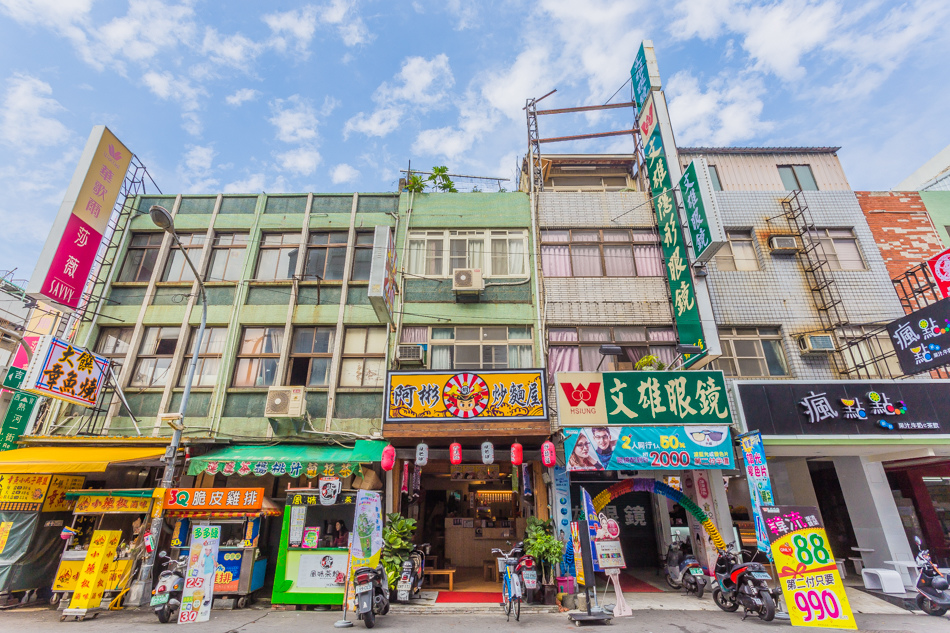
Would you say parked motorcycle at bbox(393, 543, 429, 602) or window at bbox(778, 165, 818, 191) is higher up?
window at bbox(778, 165, 818, 191)

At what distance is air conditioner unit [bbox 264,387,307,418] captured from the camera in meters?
12.4

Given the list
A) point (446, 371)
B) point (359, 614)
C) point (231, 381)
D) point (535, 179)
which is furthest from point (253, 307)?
point (535, 179)

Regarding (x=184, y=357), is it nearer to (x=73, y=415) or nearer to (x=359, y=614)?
(x=73, y=415)

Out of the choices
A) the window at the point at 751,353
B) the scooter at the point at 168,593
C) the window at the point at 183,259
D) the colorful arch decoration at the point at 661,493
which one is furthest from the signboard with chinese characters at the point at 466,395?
the window at the point at 183,259

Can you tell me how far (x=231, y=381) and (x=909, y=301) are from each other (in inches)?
824

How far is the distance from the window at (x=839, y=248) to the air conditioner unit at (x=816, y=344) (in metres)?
2.65

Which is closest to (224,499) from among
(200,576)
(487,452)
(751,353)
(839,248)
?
(200,576)

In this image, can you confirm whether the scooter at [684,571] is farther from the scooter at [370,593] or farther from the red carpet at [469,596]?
the scooter at [370,593]

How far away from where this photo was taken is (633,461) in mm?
10961

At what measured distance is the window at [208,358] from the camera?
1375 centimetres

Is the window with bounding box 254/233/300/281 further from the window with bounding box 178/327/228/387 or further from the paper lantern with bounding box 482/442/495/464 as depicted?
the paper lantern with bounding box 482/442/495/464

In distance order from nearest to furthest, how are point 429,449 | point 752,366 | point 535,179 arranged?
point 429,449
point 752,366
point 535,179

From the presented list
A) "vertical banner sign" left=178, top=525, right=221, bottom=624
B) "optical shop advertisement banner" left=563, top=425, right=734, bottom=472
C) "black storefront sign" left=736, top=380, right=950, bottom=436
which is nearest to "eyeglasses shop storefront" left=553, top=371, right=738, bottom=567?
"optical shop advertisement banner" left=563, top=425, right=734, bottom=472

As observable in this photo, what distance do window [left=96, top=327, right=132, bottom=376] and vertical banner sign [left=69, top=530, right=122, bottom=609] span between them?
5.68 meters
